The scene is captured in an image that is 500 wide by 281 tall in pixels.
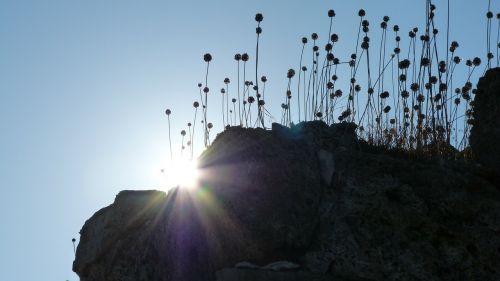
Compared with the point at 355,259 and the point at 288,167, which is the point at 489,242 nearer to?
the point at 355,259

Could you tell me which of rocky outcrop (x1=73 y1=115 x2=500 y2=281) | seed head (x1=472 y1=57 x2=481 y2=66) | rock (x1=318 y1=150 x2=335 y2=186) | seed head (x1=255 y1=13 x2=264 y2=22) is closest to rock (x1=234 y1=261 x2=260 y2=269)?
rocky outcrop (x1=73 y1=115 x2=500 y2=281)

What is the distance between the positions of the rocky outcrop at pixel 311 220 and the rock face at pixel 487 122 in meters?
0.56

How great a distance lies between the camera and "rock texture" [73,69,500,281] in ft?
13.0

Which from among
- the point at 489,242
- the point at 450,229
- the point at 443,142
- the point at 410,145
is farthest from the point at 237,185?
the point at 443,142

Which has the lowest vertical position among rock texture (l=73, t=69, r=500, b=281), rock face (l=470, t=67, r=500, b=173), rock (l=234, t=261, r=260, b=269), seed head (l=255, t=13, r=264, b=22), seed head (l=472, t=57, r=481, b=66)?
rock (l=234, t=261, r=260, b=269)

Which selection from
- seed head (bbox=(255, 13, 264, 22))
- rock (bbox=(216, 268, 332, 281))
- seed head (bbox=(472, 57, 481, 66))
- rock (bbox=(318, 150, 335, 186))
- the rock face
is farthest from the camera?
seed head (bbox=(472, 57, 481, 66))

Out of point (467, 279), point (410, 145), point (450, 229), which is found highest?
point (410, 145)

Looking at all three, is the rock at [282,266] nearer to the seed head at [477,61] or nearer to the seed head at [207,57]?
the seed head at [207,57]

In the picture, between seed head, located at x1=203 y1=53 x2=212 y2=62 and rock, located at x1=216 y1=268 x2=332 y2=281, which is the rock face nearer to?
rock, located at x1=216 y1=268 x2=332 y2=281

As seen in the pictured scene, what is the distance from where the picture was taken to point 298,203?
4270mm

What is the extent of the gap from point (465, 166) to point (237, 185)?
1.89 metres

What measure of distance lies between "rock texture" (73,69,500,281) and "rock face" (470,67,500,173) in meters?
0.54

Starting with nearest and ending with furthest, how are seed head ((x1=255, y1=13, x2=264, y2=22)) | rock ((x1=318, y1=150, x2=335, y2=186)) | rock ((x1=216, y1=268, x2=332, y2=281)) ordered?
rock ((x1=216, y1=268, x2=332, y2=281)) → rock ((x1=318, y1=150, x2=335, y2=186)) → seed head ((x1=255, y1=13, x2=264, y2=22))

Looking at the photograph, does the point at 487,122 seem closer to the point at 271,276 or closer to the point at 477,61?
the point at 477,61
